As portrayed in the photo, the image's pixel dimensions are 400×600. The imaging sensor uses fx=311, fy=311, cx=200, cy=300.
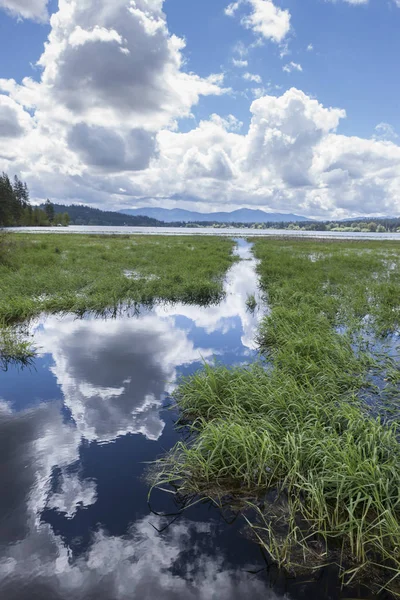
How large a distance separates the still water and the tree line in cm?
11970

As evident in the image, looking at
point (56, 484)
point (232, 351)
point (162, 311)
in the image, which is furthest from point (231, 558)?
point (162, 311)

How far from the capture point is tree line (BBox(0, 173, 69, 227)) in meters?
108

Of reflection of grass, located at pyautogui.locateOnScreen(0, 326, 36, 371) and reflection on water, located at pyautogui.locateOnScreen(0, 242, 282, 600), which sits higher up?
reflection of grass, located at pyautogui.locateOnScreen(0, 326, 36, 371)

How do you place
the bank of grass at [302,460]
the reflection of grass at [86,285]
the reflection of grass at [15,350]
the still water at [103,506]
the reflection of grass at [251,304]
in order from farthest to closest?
the reflection of grass at [251,304]
the reflection of grass at [86,285]
the reflection of grass at [15,350]
the bank of grass at [302,460]
the still water at [103,506]

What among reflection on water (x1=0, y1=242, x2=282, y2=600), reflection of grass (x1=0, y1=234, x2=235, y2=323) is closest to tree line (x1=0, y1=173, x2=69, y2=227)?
reflection of grass (x1=0, y1=234, x2=235, y2=323)

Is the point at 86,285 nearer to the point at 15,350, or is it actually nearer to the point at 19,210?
the point at 15,350

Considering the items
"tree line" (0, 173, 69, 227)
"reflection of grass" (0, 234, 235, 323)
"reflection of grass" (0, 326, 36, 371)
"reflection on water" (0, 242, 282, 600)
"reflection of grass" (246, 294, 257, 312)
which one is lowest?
"reflection on water" (0, 242, 282, 600)

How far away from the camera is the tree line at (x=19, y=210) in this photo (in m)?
108

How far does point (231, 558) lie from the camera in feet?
14.5

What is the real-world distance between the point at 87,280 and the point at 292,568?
20.2 meters

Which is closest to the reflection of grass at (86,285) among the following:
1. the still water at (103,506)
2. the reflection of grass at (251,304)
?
the reflection of grass at (251,304)

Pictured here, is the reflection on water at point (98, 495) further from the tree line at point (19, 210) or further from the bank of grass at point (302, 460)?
the tree line at point (19, 210)

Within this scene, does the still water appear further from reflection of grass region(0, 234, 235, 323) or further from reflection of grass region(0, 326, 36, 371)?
reflection of grass region(0, 234, 235, 323)

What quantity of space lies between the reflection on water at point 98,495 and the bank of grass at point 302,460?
56cm
